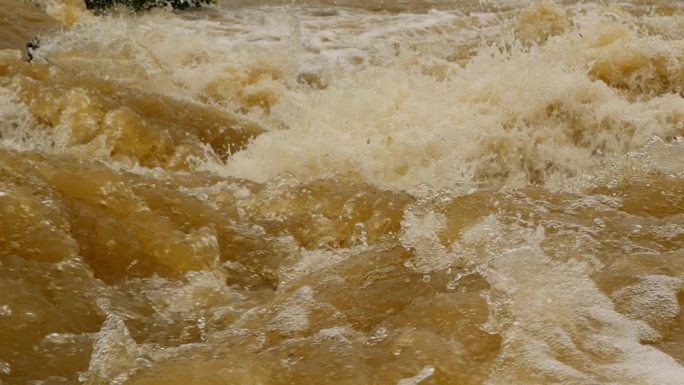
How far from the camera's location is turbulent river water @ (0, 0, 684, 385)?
2.01 meters

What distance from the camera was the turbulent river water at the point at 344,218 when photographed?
6.61 ft

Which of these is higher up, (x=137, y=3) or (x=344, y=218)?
(x=137, y=3)

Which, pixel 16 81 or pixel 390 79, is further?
pixel 390 79

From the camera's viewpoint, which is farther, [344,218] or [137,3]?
[137,3]

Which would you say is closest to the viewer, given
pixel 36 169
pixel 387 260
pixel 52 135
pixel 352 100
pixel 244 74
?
pixel 387 260

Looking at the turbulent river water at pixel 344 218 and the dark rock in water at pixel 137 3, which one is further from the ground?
the dark rock in water at pixel 137 3

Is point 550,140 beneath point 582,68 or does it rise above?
beneath

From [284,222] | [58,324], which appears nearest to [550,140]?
[284,222]

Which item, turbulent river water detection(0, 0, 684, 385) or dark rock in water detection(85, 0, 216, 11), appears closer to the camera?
turbulent river water detection(0, 0, 684, 385)

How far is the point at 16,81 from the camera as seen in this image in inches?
182

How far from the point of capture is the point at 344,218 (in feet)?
10.7

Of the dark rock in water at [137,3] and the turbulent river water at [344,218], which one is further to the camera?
the dark rock in water at [137,3]

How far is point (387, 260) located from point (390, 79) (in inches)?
126

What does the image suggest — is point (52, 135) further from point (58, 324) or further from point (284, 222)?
point (58, 324)
